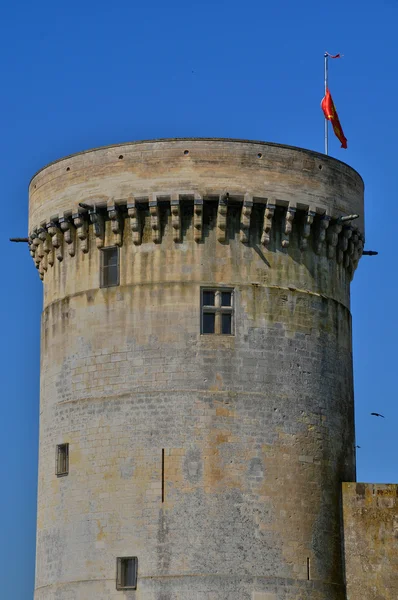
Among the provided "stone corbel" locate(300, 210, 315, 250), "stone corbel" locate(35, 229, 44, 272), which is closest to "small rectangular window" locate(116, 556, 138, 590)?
"stone corbel" locate(35, 229, 44, 272)

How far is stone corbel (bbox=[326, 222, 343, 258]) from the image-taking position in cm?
4356

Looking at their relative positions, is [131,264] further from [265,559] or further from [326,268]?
[265,559]

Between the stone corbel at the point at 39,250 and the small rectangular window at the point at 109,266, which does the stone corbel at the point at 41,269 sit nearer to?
the stone corbel at the point at 39,250

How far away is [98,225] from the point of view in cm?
4272

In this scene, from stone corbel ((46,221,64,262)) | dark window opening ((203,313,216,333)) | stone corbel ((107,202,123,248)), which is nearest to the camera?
dark window opening ((203,313,216,333))

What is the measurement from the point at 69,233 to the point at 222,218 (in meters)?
4.40

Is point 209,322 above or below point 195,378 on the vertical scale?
above

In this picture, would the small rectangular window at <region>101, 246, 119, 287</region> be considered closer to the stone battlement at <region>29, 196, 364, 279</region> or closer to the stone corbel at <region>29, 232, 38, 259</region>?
the stone battlement at <region>29, 196, 364, 279</region>

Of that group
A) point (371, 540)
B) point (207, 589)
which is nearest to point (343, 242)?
point (371, 540)

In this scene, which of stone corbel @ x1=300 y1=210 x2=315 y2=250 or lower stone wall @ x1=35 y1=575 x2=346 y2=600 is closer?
lower stone wall @ x1=35 y1=575 x2=346 y2=600

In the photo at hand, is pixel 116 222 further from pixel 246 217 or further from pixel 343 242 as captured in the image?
pixel 343 242

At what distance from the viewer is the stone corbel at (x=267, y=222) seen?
4212 cm

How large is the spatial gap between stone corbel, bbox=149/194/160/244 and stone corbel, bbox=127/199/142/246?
38cm

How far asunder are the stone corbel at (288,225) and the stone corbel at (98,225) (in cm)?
479
